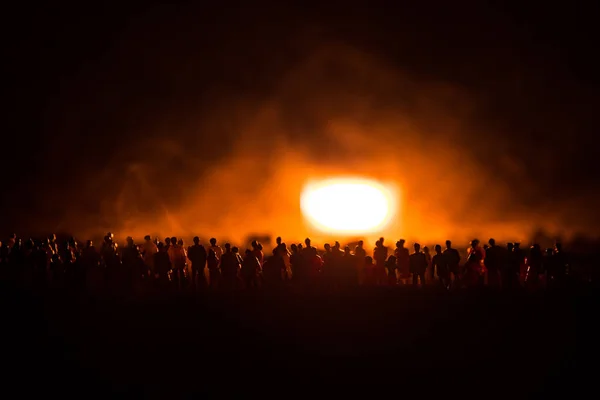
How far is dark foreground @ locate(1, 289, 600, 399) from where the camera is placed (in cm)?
2267

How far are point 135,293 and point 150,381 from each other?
251cm

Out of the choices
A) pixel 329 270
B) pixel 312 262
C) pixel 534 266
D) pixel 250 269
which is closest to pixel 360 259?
pixel 329 270

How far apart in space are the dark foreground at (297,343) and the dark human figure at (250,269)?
0.58 m

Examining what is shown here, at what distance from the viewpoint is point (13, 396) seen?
22406mm

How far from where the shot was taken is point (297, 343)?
76.3 ft

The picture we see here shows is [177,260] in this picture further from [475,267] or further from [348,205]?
[348,205]

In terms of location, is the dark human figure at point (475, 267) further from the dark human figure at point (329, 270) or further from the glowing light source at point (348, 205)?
the glowing light source at point (348, 205)

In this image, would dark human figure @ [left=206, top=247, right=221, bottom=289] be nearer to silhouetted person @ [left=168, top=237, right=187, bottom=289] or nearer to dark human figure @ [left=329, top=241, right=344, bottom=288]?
silhouetted person @ [left=168, top=237, right=187, bottom=289]

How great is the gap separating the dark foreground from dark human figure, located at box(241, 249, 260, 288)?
0.58 m

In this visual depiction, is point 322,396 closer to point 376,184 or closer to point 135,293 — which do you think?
point 135,293

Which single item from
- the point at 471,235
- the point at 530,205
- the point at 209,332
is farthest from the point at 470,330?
the point at 530,205

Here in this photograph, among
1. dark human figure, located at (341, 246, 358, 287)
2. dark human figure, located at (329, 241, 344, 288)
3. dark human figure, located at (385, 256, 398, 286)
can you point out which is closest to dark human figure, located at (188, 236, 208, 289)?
dark human figure, located at (329, 241, 344, 288)

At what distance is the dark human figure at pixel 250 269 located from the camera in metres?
23.5

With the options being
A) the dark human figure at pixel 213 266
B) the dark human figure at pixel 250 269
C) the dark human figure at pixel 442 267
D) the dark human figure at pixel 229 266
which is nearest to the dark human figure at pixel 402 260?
the dark human figure at pixel 442 267
